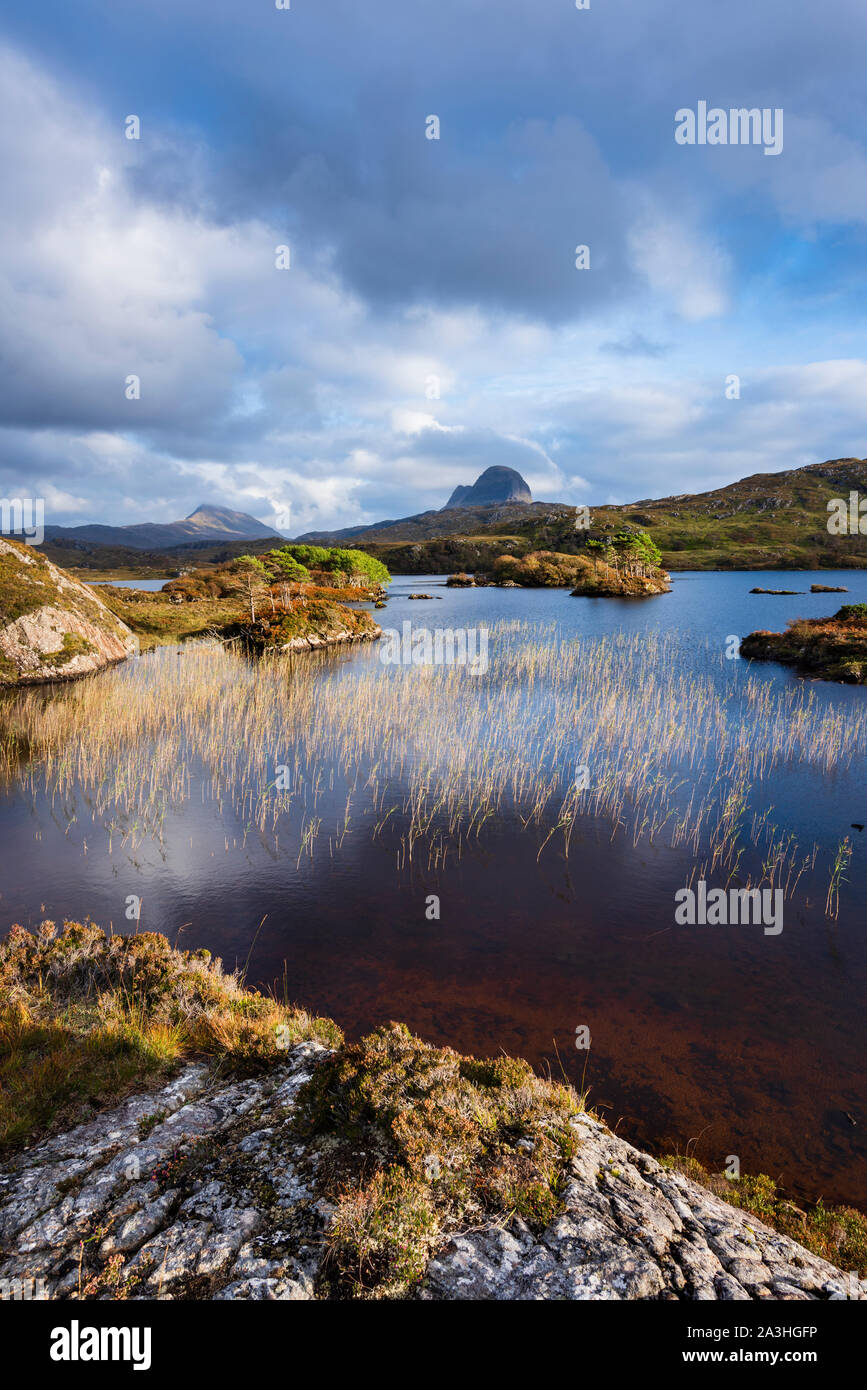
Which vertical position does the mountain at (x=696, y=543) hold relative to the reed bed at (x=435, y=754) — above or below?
above

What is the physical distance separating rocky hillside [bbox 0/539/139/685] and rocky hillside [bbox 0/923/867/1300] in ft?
84.7

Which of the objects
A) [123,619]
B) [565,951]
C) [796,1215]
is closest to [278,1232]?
[796,1215]

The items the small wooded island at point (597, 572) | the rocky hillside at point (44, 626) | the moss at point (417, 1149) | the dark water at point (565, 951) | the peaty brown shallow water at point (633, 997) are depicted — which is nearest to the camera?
the moss at point (417, 1149)

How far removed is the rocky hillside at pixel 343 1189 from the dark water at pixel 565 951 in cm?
127

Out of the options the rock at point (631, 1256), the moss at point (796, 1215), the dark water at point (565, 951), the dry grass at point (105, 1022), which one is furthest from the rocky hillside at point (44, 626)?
the moss at point (796, 1215)

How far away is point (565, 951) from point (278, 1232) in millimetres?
6054

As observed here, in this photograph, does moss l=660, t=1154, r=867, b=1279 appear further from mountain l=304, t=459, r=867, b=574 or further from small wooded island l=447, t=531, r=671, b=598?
mountain l=304, t=459, r=867, b=574

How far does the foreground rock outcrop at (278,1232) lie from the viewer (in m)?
3.52

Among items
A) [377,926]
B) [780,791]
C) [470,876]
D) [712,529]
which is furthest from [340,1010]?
[712,529]

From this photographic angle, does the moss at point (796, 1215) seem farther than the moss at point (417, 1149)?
Yes

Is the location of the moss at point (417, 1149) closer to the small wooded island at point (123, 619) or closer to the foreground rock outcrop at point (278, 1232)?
the foreground rock outcrop at point (278, 1232)

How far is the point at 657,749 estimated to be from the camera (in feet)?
60.1

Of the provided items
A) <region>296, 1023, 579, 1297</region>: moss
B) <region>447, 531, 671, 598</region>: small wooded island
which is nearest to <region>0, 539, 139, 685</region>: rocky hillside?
<region>296, 1023, 579, 1297</region>: moss

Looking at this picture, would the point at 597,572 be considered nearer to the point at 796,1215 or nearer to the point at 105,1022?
the point at 796,1215
